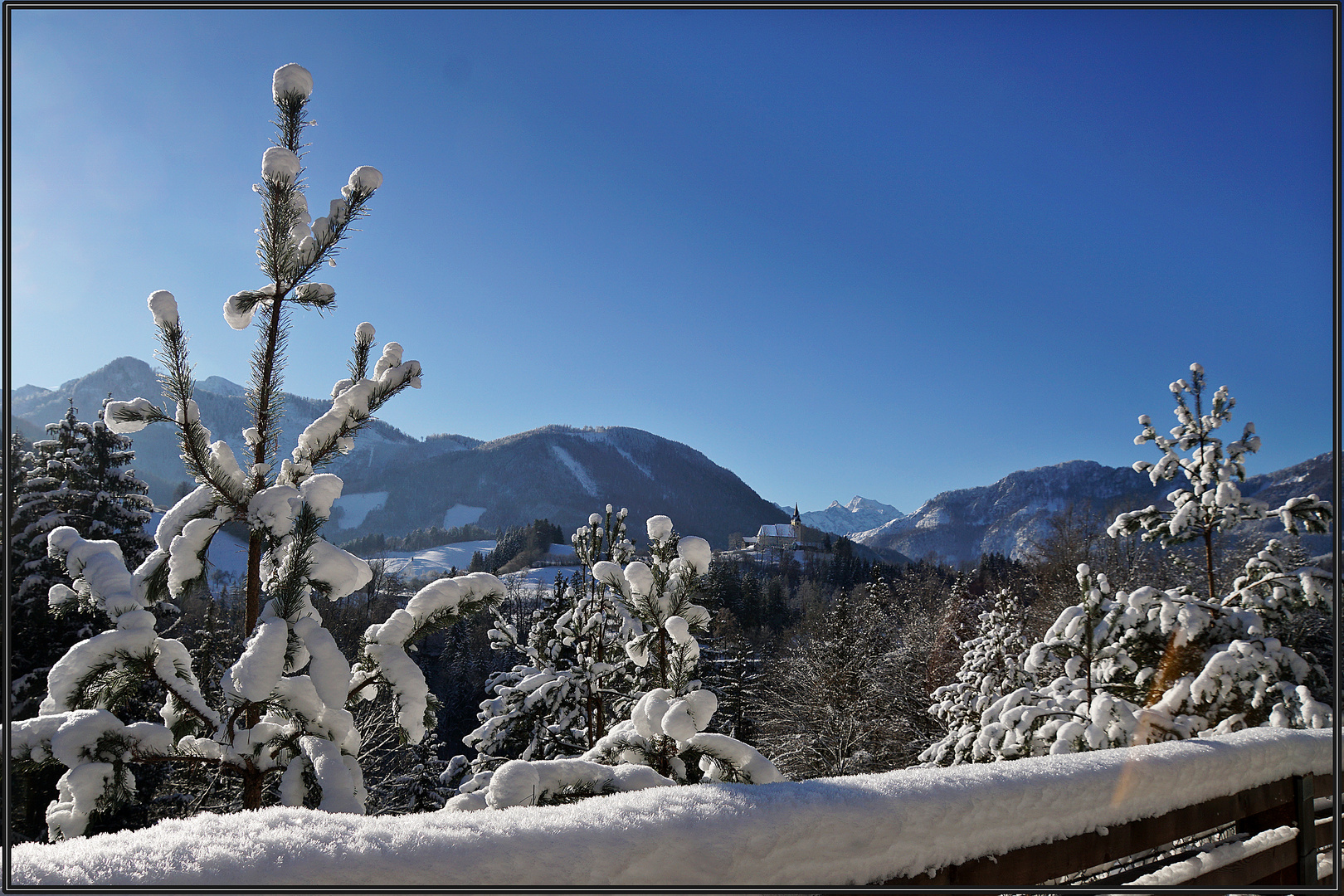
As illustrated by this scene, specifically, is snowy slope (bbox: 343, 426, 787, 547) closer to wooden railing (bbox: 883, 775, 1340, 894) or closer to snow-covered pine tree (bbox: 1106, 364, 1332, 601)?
snow-covered pine tree (bbox: 1106, 364, 1332, 601)

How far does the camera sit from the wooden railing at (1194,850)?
1.54 m

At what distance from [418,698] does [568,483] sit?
14276 cm

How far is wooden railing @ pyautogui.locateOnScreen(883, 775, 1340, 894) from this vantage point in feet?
5.05

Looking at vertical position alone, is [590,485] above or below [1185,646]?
above

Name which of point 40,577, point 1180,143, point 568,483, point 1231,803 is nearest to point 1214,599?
point 1231,803

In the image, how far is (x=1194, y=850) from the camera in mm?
2002

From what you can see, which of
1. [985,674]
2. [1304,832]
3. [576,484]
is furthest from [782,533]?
[1304,832]

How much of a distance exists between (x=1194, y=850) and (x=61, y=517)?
12.6 meters

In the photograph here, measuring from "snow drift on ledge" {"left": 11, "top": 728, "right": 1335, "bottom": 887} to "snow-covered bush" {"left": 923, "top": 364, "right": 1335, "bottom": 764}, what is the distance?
4441 mm

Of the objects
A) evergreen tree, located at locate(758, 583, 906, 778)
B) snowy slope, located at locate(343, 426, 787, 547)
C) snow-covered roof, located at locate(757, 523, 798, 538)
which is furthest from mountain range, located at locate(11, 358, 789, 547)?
evergreen tree, located at locate(758, 583, 906, 778)

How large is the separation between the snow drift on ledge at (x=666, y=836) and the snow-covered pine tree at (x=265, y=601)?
110 cm

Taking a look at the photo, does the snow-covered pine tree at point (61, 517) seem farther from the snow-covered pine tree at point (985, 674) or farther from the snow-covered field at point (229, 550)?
the snow-covered pine tree at point (985, 674)

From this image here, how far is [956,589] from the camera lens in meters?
27.4

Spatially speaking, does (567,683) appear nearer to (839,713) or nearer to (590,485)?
(839,713)
